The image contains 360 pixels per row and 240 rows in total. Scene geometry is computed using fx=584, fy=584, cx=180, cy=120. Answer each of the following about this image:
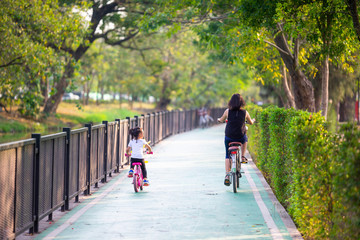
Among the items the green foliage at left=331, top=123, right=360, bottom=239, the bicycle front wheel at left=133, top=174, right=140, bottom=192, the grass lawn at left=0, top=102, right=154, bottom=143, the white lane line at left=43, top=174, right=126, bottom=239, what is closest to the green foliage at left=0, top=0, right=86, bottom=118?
the grass lawn at left=0, top=102, right=154, bottom=143

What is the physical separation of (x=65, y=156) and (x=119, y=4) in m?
24.3

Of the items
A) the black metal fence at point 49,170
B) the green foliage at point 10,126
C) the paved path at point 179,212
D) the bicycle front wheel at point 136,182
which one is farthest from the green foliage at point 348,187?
the green foliage at point 10,126

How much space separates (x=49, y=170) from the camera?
8336mm

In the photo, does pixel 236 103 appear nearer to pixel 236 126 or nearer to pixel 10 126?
pixel 236 126

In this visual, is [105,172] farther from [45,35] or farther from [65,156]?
[45,35]

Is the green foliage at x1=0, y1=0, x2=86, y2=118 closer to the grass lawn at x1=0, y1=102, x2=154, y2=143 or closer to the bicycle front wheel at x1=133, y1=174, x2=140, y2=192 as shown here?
the grass lawn at x1=0, y1=102, x2=154, y2=143

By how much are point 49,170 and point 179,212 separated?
219cm

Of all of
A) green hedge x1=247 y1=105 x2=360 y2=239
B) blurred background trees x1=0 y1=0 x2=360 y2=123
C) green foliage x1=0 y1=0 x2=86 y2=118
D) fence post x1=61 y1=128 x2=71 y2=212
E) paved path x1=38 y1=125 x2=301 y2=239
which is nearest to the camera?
green hedge x1=247 y1=105 x2=360 y2=239

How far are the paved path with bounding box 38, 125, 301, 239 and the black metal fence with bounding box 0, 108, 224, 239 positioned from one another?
33 cm

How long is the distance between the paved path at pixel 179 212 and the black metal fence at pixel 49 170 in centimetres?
33

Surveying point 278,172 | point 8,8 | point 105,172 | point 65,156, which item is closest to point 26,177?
point 65,156

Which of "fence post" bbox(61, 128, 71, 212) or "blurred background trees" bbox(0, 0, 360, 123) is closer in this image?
"fence post" bbox(61, 128, 71, 212)

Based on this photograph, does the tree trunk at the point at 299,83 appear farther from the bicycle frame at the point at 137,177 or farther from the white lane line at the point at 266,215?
the bicycle frame at the point at 137,177

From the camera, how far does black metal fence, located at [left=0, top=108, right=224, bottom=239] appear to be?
6.64 meters
